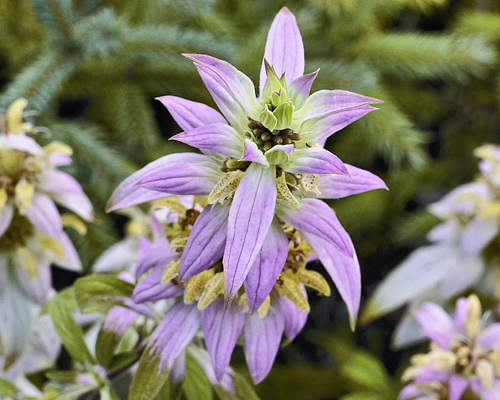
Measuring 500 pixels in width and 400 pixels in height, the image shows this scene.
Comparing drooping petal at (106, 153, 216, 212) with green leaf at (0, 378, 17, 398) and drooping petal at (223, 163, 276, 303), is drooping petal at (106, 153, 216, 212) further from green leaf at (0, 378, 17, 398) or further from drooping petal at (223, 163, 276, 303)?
green leaf at (0, 378, 17, 398)

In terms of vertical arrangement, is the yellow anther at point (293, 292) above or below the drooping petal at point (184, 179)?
below

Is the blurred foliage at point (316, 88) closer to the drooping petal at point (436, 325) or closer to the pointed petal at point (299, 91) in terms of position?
the drooping petal at point (436, 325)

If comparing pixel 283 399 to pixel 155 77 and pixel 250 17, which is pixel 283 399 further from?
pixel 250 17

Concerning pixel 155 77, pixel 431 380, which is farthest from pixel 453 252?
pixel 155 77

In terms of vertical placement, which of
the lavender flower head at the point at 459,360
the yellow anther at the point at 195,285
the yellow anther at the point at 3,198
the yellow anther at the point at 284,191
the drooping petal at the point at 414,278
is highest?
the yellow anther at the point at 284,191

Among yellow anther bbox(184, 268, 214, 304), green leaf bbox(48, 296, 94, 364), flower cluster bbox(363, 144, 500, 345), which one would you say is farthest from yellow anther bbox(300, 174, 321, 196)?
flower cluster bbox(363, 144, 500, 345)

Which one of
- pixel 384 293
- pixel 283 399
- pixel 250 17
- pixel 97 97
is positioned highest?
pixel 250 17

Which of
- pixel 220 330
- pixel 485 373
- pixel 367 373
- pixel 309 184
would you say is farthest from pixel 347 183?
pixel 367 373

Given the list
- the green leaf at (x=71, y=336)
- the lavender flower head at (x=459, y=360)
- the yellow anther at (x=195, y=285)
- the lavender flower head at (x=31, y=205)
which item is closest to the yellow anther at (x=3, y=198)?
the lavender flower head at (x=31, y=205)
